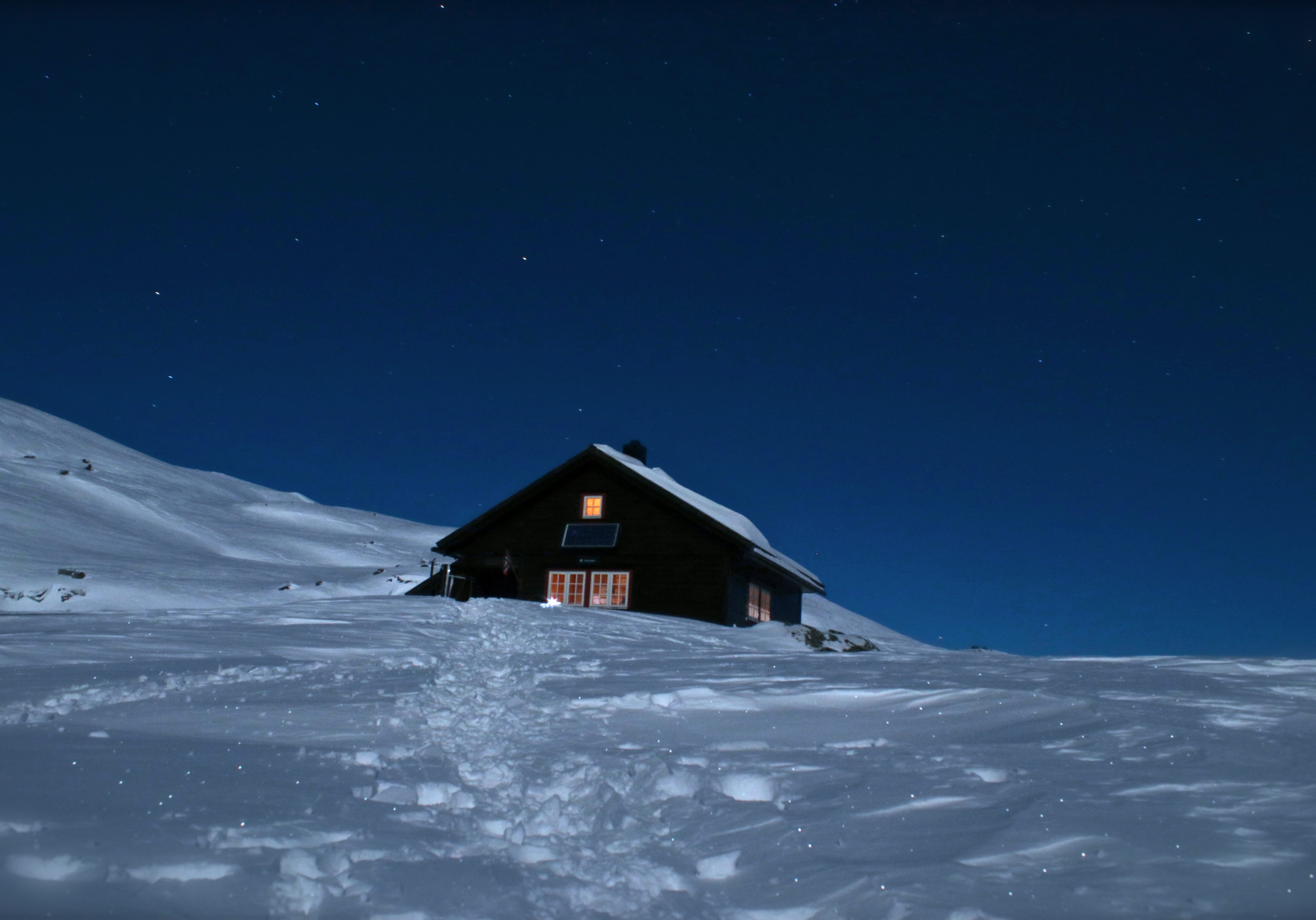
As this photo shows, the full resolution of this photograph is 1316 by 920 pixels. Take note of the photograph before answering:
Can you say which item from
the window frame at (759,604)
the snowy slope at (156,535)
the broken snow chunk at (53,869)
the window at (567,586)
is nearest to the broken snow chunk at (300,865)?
the broken snow chunk at (53,869)

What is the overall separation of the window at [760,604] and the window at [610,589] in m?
3.80

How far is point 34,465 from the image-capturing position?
34500 mm

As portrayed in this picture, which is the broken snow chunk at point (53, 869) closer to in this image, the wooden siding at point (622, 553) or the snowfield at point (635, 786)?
the snowfield at point (635, 786)

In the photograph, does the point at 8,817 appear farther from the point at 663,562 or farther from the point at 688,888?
the point at 663,562

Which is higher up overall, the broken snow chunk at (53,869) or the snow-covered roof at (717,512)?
the snow-covered roof at (717,512)

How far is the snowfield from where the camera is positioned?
7.52 ft

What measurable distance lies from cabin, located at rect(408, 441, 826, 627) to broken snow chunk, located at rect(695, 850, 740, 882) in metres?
Result: 17.9

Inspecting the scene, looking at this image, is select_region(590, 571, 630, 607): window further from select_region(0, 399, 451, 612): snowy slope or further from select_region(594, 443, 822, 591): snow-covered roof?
select_region(0, 399, 451, 612): snowy slope

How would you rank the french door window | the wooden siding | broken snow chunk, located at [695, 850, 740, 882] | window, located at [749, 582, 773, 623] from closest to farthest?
broken snow chunk, located at [695, 850, 740, 882] < the wooden siding < the french door window < window, located at [749, 582, 773, 623]

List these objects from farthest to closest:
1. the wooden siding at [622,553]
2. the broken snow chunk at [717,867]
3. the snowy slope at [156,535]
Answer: the wooden siding at [622,553], the snowy slope at [156,535], the broken snow chunk at [717,867]

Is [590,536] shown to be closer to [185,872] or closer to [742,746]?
[742,746]

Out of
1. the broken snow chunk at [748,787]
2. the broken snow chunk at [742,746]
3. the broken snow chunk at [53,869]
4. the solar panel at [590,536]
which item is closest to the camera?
the broken snow chunk at [53,869]

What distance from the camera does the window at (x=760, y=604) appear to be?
23.2 metres

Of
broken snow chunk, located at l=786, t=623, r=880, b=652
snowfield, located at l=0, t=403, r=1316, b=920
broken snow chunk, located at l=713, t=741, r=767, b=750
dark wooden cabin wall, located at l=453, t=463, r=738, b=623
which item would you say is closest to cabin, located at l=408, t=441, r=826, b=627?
dark wooden cabin wall, located at l=453, t=463, r=738, b=623
